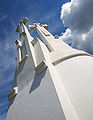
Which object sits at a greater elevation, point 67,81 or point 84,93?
point 67,81

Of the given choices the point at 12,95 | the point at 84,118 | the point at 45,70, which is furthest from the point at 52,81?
the point at 12,95

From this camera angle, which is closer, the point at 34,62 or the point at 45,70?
the point at 45,70

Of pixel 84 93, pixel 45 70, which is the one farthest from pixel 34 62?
pixel 84 93

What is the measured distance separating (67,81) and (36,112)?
2.50 meters

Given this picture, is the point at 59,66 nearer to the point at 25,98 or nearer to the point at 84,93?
the point at 84,93

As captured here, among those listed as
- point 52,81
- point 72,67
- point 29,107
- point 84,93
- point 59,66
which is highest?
point 59,66

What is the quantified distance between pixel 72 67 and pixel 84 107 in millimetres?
2625

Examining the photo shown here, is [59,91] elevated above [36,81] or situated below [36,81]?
below

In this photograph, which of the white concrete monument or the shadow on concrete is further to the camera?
the shadow on concrete

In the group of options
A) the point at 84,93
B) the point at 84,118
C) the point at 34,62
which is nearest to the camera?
the point at 84,118

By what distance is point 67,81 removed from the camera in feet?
17.1

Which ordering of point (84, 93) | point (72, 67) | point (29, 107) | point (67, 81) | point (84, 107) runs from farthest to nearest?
point (72, 67) < point (67, 81) < point (29, 107) < point (84, 93) < point (84, 107)

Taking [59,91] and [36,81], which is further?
[36,81]

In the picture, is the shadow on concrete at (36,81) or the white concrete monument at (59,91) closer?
the white concrete monument at (59,91)
